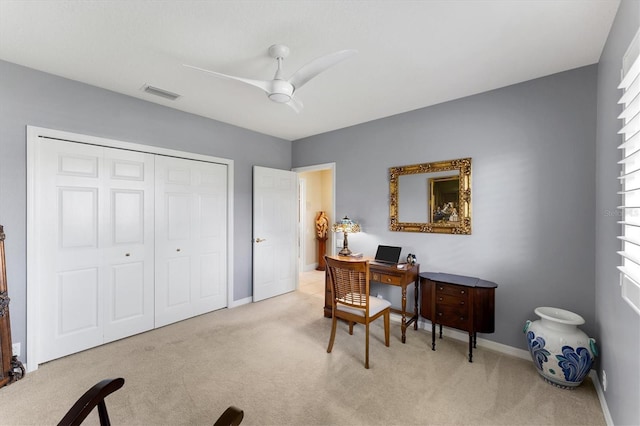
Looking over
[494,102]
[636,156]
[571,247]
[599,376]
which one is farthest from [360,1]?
[599,376]

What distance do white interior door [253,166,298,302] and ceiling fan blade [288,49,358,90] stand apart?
238 centimetres

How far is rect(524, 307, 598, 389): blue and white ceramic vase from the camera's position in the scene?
2.06 meters

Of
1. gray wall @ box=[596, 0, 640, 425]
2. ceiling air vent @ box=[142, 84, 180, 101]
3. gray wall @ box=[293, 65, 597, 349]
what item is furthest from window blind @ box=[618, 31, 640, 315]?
ceiling air vent @ box=[142, 84, 180, 101]

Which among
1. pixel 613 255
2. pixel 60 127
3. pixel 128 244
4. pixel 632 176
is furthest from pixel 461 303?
pixel 60 127

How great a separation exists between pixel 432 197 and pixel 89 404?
10.7ft

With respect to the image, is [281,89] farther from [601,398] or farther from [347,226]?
[601,398]

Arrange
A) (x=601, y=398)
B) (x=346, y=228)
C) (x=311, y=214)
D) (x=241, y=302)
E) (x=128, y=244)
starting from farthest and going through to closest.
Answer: (x=311, y=214), (x=241, y=302), (x=346, y=228), (x=128, y=244), (x=601, y=398)

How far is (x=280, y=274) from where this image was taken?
460 cm

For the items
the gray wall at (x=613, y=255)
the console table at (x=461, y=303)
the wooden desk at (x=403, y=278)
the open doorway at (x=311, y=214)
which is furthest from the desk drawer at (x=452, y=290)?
the open doorway at (x=311, y=214)

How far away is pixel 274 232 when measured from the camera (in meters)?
4.53

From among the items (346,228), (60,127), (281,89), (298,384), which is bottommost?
(298,384)

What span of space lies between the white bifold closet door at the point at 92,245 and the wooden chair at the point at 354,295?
2227 millimetres

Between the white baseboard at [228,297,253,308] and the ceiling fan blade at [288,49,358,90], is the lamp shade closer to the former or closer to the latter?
the white baseboard at [228,297,253,308]

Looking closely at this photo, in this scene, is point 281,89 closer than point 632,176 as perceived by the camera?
No
